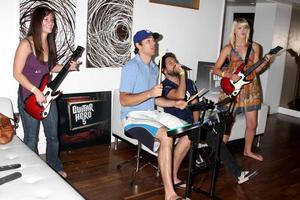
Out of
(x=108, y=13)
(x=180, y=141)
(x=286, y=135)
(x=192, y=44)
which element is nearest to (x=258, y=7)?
(x=192, y=44)

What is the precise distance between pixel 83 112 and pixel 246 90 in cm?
172

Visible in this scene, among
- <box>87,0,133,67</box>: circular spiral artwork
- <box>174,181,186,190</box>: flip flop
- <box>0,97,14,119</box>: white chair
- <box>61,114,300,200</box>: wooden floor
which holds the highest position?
<box>87,0,133,67</box>: circular spiral artwork

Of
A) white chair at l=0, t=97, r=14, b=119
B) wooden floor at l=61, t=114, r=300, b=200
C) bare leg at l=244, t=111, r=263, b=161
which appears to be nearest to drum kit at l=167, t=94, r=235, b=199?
wooden floor at l=61, t=114, r=300, b=200

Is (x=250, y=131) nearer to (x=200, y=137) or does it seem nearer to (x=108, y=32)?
(x=200, y=137)

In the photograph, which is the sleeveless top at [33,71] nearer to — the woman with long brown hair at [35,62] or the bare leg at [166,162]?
the woman with long brown hair at [35,62]

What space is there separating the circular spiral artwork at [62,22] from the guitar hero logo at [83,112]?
0.52 metres

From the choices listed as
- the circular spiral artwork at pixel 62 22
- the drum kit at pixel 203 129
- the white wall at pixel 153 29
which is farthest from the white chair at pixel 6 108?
the drum kit at pixel 203 129

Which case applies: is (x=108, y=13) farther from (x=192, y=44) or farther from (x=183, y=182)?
(x=183, y=182)

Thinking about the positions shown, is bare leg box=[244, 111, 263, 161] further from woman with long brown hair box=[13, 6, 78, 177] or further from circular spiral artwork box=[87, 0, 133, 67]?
woman with long brown hair box=[13, 6, 78, 177]

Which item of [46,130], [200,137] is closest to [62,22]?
[46,130]

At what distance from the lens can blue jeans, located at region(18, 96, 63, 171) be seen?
255 cm

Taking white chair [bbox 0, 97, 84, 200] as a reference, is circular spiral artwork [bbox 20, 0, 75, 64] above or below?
above

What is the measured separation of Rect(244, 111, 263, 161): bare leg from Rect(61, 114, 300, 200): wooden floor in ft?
0.28

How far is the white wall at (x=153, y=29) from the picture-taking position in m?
2.84
